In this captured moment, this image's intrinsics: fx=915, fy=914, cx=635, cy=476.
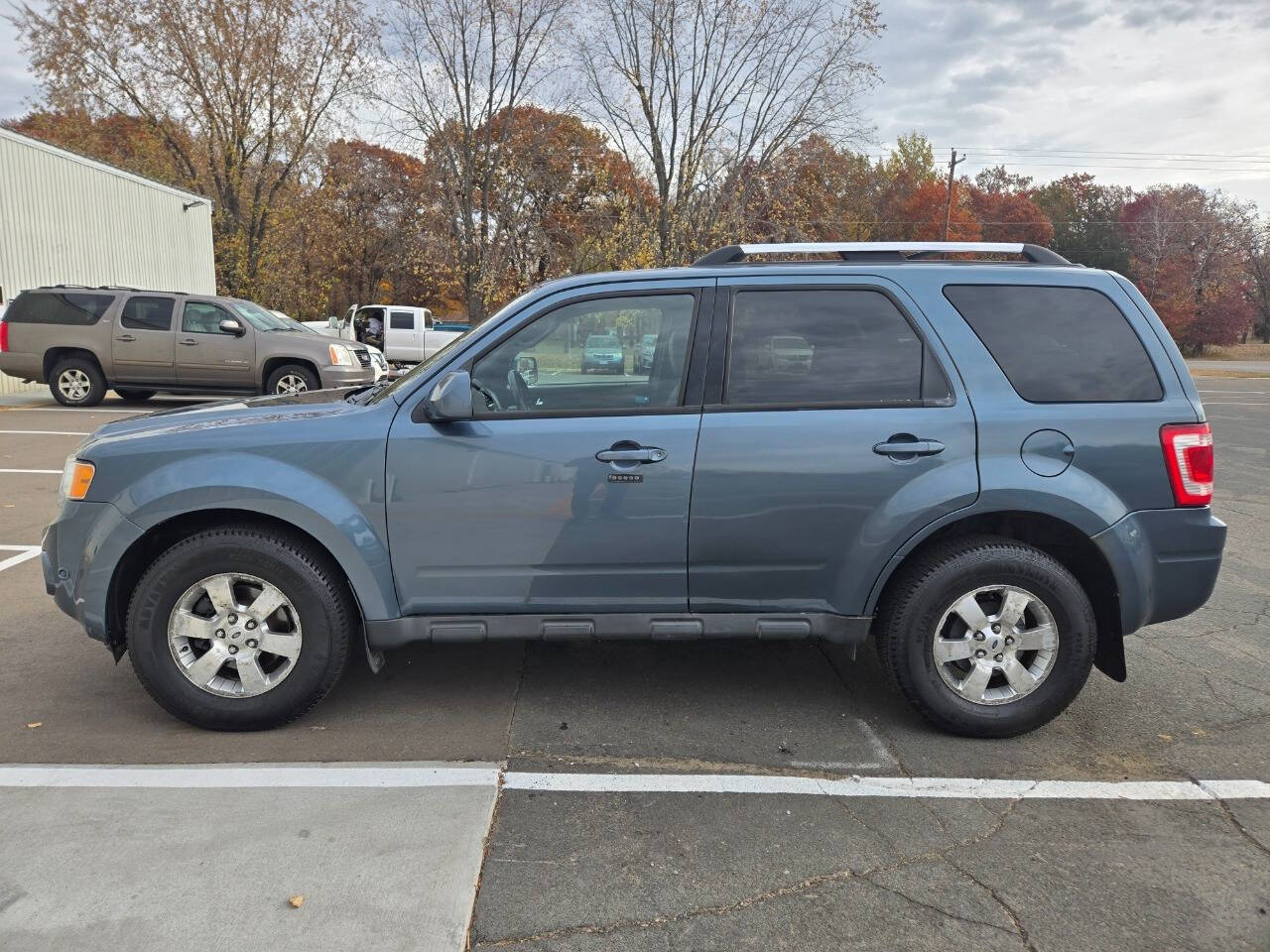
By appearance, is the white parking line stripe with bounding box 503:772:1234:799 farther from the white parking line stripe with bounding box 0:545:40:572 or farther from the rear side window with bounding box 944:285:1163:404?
the white parking line stripe with bounding box 0:545:40:572

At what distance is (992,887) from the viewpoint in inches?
104

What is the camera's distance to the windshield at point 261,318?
14.8 meters

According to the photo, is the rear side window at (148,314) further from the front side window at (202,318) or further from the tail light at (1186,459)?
the tail light at (1186,459)

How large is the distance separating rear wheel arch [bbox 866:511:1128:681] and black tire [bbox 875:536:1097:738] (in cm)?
5

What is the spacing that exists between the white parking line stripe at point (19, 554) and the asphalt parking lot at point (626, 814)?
5.87ft

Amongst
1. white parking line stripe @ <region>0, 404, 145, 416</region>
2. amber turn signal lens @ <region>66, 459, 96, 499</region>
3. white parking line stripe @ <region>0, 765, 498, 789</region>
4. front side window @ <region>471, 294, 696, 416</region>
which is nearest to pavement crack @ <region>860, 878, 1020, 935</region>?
white parking line stripe @ <region>0, 765, 498, 789</region>

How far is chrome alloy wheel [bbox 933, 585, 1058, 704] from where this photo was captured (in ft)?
11.6

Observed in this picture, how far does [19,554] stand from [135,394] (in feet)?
37.1

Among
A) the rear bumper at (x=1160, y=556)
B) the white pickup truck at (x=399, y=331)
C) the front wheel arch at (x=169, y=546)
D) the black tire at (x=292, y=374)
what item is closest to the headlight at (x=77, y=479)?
the front wheel arch at (x=169, y=546)

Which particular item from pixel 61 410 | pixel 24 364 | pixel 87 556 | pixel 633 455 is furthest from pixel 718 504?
pixel 24 364

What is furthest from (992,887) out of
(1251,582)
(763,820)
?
(1251,582)

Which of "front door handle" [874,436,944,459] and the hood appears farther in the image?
the hood

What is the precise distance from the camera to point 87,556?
350cm

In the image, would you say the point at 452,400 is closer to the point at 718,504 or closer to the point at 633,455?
the point at 633,455
